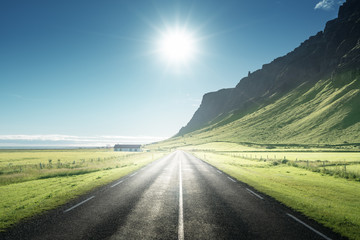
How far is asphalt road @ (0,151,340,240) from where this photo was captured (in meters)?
6.52

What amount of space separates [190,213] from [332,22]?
261637 mm

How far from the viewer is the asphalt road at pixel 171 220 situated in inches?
257

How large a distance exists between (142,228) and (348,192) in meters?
14.3

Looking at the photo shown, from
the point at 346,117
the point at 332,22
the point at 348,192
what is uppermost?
the point at 332,22

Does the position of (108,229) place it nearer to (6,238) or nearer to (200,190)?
(6,238)

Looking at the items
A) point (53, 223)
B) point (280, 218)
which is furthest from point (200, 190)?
point (53, 223)

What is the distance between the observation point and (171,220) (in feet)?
25.5

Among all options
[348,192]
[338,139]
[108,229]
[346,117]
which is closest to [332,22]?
[346,117]

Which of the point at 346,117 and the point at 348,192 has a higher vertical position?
the point at 346,117

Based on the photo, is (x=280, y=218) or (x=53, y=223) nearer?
(x=53, y=223)

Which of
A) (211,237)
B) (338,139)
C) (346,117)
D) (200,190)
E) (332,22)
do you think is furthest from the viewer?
(332,22)

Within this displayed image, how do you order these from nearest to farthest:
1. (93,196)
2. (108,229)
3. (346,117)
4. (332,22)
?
(108,229), (93,196), (346,117), (332,22)

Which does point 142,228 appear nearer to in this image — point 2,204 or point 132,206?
point 132,206

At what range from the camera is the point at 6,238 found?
634 centimetres
